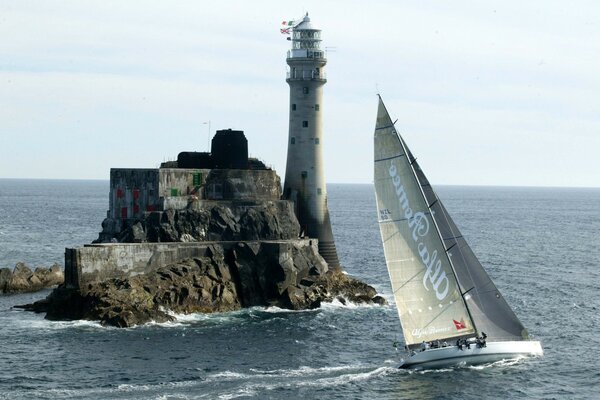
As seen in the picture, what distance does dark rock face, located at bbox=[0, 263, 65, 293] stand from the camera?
239 feet

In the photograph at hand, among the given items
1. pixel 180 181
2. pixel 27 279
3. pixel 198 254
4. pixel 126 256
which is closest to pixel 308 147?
pixel 180 181

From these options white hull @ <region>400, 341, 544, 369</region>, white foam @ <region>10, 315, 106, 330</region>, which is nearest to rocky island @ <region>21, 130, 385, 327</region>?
white foam @ <region>10, 315, 106, 330</region>

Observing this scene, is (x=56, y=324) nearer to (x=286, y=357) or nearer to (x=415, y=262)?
(x=286, y=357)

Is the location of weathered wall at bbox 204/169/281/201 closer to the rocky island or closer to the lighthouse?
the rocky island

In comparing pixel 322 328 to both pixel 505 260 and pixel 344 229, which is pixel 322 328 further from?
pixel 344 229

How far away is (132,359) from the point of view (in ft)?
164

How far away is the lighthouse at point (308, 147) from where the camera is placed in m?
75.2

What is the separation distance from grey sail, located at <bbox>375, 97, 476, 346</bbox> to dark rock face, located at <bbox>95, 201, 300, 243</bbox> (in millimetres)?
22824

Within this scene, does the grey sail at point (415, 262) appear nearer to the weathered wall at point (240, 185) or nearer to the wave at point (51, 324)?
the wave at point (51, 324)

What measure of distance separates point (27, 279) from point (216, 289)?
1778 centimetres

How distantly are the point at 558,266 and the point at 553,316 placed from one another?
30.3m

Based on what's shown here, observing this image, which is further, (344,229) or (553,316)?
(344,229)

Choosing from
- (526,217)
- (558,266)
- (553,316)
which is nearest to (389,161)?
(553,316)

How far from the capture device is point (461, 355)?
48.1 meters
